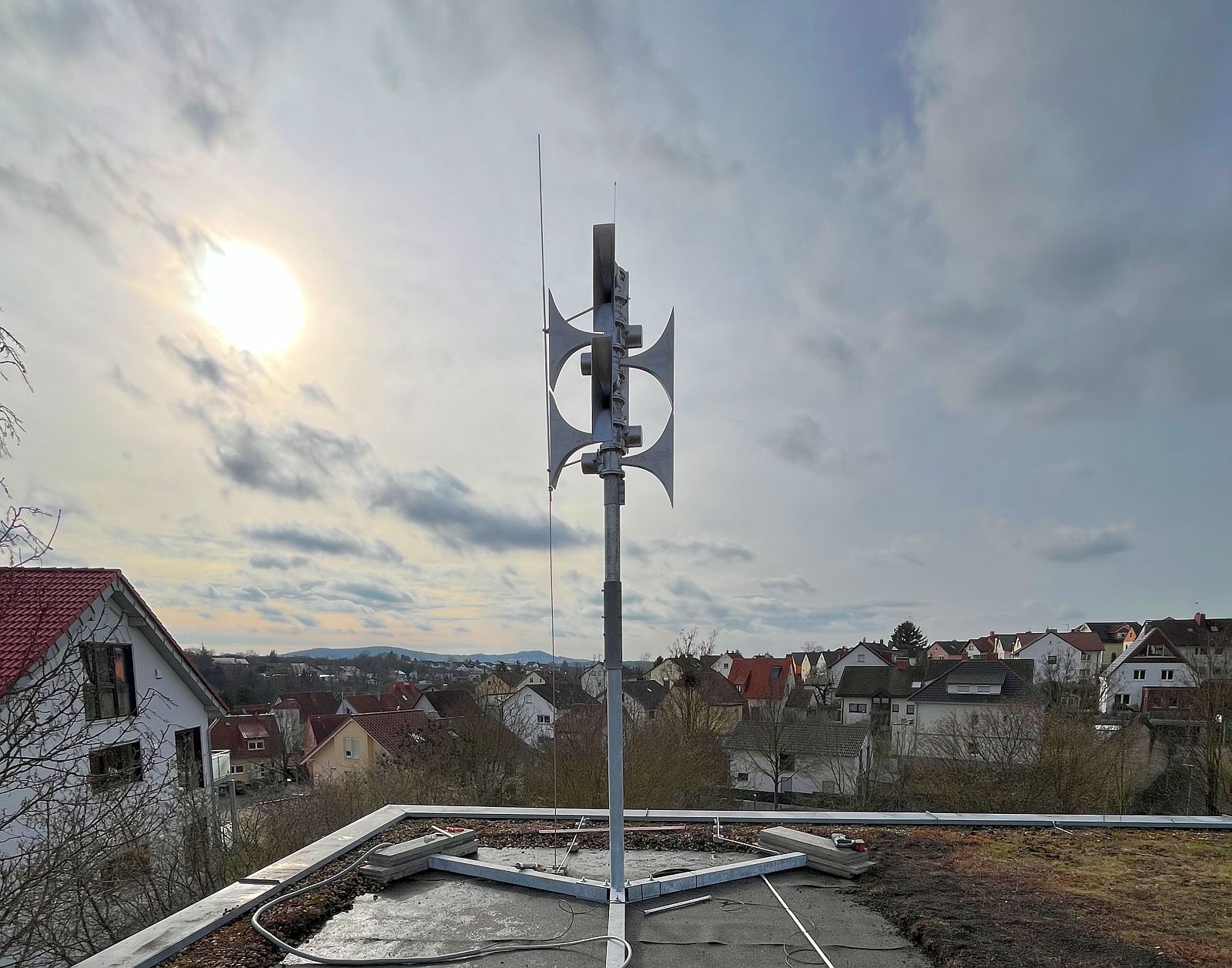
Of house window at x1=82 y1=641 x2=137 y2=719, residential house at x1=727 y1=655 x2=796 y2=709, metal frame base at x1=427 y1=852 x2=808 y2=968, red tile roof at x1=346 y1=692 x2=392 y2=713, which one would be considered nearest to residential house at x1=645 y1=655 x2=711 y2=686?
residential house at x1=727 y1=655 x2=796 y2=709

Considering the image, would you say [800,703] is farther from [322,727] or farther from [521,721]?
[322,727]

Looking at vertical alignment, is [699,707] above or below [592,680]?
below

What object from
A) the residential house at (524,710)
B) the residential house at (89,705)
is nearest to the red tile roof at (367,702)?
the residential house at (524,710)

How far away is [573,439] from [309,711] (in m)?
64.6

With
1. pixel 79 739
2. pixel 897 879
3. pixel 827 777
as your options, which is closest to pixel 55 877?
pixel 79 739

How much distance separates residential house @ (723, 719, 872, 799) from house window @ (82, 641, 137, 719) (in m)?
21.2

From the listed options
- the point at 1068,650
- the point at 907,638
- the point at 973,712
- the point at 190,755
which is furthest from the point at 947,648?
the point at 190,755

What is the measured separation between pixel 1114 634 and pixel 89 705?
74847mm

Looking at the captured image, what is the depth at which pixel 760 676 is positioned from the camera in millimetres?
49188

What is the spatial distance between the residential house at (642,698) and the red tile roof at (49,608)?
54.4 feet

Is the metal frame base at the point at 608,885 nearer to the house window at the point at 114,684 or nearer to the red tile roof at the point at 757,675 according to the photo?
the house window at the point at 114,684

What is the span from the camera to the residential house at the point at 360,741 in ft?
91.0

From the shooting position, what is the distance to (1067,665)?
41688 mm

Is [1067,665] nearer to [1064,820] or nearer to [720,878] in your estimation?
[1064,820]
